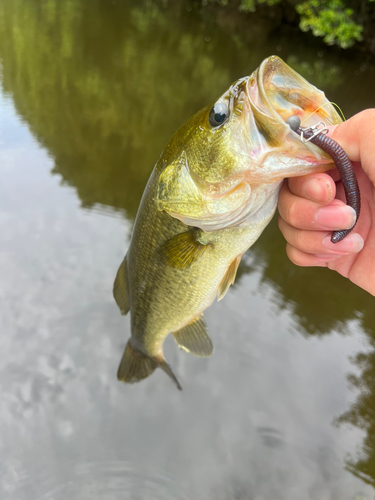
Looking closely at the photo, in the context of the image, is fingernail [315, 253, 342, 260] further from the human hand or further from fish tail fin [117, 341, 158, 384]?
fish tail fin [117, 341, 158, 384]

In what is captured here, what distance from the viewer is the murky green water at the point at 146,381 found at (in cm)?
256

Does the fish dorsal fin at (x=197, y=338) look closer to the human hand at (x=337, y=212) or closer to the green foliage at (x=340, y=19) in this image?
the human hand at (x=337, y=212)

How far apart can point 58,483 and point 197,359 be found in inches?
55.0

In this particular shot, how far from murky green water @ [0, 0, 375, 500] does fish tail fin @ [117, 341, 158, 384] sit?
699 mm

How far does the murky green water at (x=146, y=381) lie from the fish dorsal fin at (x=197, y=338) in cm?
105

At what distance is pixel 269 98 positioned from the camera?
43.1 inches

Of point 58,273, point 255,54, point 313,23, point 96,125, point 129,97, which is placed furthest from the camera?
point 313,23

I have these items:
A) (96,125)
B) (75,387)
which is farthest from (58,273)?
(96,125)

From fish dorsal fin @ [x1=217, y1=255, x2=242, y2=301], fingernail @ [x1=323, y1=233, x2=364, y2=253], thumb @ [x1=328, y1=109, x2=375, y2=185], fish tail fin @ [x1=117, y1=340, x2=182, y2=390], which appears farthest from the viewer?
fish tail fin @ [x1=117, y1=340, x2=182, y2=390]

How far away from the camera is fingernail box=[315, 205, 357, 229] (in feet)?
3.86

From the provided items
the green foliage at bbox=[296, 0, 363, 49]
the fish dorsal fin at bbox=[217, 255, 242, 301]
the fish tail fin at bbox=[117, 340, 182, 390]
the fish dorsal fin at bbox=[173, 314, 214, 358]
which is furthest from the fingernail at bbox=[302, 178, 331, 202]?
the green foliage at bbox=[296, 0, 363, 49]

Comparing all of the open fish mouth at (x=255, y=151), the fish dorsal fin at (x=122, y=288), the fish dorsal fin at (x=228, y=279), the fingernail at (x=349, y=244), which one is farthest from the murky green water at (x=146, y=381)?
the open fish mouth at (x=255, y=151)

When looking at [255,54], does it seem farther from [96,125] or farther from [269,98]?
[269,98]

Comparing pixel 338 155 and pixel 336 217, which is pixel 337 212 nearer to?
pixel 336 217
